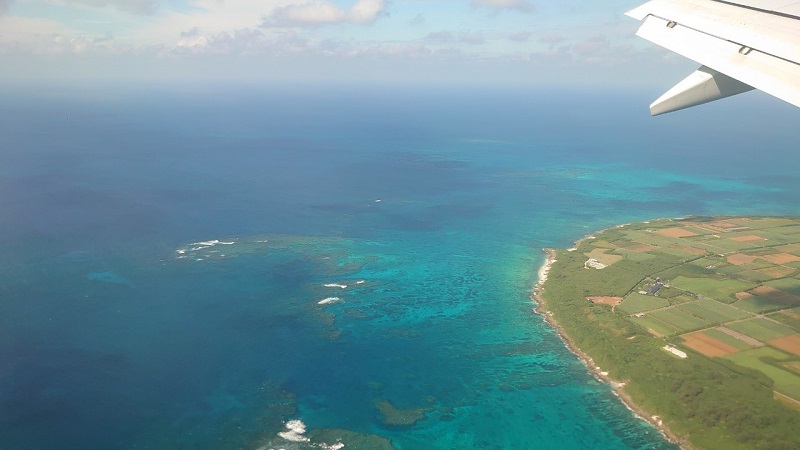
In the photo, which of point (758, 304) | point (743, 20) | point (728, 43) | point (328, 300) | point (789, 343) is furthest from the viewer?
point (328, 300)

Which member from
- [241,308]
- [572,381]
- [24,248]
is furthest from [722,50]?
[24,248]

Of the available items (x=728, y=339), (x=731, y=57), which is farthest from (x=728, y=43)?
(x=728, y=339)

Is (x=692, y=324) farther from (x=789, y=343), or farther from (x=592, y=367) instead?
(x=592, y=367)

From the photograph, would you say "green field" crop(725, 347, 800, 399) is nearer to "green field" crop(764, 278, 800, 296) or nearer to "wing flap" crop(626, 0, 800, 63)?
"green field" crop(764, 278, 800, 296)

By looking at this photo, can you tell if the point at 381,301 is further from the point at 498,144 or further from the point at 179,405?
the point at 498,144

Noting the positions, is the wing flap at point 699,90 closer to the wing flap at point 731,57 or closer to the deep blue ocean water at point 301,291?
the wing flap at point 731,57

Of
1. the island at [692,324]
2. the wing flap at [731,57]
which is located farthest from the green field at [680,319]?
the wing flap at [731,57]

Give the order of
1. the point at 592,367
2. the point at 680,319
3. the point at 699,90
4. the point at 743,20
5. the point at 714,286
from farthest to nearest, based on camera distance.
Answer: the point at 714,286
the point at 680,319
the point at 592,367
the point at 743,20
the point at 699,90
